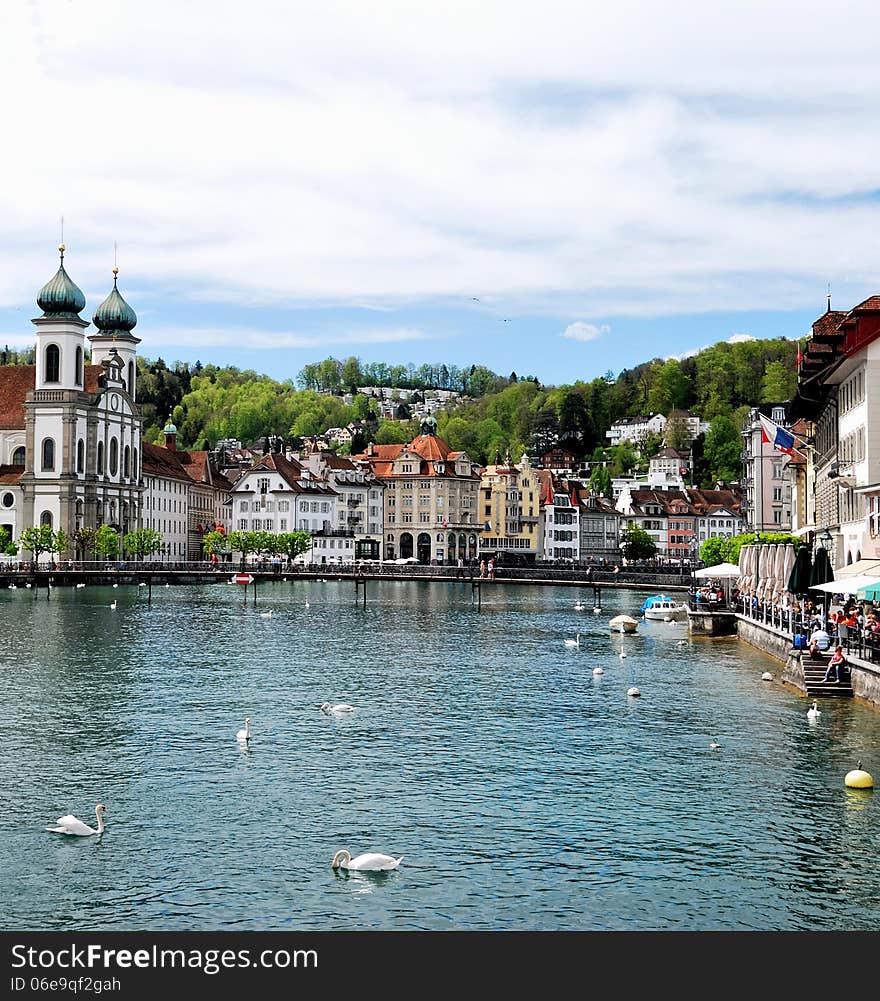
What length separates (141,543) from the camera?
143m

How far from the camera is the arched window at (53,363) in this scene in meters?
142

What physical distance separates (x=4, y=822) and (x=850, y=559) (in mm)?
43590

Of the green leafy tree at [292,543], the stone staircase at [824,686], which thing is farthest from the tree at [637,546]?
the stone staircase at [824,686]

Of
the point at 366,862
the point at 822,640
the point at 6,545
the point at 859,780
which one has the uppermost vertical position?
the point at 6,545

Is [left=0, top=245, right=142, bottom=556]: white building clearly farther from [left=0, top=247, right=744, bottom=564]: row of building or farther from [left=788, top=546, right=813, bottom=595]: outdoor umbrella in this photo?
[left=788, top=546, right=813, bottom=595]: outdoor umbrella

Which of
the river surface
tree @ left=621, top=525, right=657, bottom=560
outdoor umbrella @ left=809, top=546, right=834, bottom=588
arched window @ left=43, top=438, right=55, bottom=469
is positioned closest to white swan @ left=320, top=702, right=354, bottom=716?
the river surface

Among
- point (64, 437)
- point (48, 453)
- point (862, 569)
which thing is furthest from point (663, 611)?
point (48, 453)

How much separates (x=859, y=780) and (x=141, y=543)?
12094 centimetres

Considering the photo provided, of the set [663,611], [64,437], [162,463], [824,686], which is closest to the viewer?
[824,686]

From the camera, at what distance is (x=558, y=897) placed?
21391 mm

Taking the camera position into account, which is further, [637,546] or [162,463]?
[637,546]

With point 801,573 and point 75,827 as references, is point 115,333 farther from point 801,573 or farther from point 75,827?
point 75,827

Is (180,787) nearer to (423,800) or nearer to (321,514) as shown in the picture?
(423,800)

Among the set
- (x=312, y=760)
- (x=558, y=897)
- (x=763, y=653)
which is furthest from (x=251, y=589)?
(x=558, y=897)
